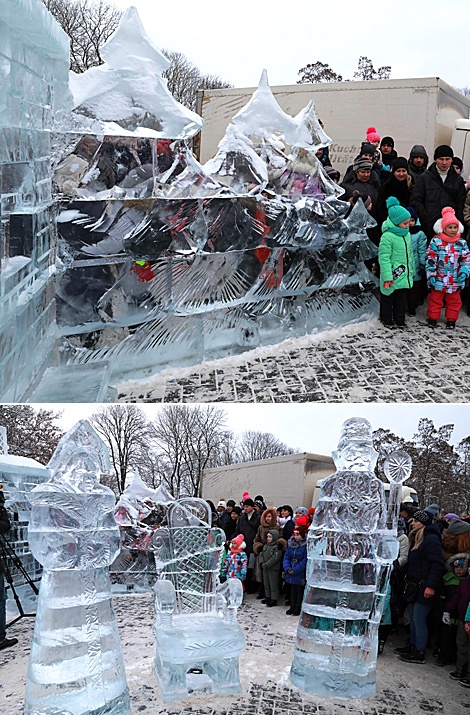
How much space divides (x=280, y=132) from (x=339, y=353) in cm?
259

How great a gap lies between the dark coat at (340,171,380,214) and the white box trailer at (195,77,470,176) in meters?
5.08

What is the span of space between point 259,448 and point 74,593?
7052 millimetres

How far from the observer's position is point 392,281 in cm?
815

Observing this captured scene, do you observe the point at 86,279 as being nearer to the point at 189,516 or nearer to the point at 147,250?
the point at 147,250

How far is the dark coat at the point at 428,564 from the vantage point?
5383 millimetres

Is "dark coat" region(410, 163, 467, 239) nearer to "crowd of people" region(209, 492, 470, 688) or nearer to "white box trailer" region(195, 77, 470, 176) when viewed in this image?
"crowd of people" region(209, 492, 470, 688)

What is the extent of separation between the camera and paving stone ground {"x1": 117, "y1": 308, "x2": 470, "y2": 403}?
6824mm

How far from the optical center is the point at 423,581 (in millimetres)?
5457

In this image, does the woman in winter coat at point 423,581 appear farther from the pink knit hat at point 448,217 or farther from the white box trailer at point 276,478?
the white box trailer at point 276,478

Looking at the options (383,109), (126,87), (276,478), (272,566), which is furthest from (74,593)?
(383,109)

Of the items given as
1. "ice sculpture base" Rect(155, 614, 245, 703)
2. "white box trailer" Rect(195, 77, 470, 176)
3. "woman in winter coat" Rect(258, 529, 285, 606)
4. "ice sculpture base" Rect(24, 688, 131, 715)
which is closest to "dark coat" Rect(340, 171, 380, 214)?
"woman in winter coat" Rect(258, 529, 285, 606)

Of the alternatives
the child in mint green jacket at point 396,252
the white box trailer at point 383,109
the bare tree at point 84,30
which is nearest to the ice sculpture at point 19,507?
the child in mint green jacket at point 396,252

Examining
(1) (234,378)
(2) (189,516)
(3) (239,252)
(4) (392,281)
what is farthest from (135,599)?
(4) (392,281)

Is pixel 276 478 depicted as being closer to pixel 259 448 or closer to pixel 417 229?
pixel 259 448
